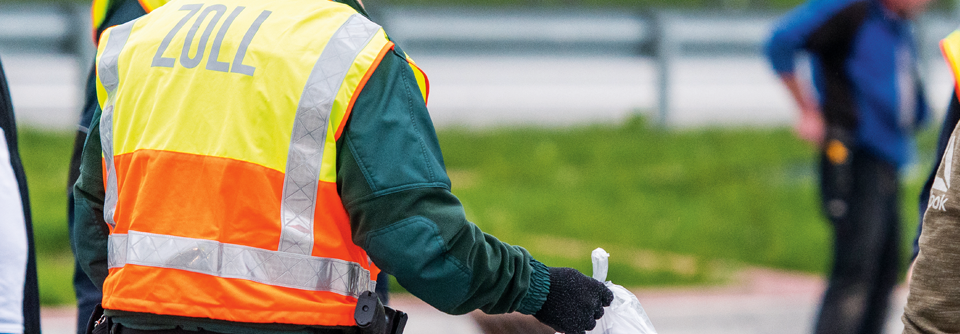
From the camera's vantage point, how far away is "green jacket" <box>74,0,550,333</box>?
184 cm

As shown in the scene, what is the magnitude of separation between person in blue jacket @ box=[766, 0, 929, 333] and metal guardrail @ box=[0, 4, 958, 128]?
16.8ft

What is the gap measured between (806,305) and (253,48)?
451 centimetres

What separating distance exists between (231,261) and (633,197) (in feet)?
20.4

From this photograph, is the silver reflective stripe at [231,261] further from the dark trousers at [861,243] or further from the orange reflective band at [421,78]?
the dark trousers at [861,243]

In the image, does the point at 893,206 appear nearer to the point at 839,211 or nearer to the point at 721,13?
the point at 839,211

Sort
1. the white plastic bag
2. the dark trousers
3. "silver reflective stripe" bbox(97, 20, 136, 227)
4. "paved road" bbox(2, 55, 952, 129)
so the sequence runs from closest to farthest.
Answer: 1. "silver reflective stripe" bbox(97, 20, 136, 227)
2. the white plastic bag
3. the dark trousers
4. "paved road" bbox(2, 55, 952, 129)

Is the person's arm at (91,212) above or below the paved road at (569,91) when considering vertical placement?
above

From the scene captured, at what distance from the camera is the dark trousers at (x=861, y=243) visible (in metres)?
4.25

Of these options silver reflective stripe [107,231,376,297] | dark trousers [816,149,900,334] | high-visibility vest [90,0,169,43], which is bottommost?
dark trousers [816,149,900,334]

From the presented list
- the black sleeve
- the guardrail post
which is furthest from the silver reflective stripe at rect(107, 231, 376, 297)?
the guardrail post

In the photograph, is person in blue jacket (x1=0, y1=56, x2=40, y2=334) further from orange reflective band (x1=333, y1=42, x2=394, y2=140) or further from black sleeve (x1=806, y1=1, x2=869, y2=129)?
black sleeve (x1=806, y1=1, x2=869, y2=129)

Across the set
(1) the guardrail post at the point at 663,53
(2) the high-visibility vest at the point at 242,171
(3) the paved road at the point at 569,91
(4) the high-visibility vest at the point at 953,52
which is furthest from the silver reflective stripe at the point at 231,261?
(1) the guardrail post at the point at 663,53

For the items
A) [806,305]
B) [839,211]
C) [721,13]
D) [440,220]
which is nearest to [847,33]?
[839,211]

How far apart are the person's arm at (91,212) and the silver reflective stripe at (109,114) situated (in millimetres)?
84
